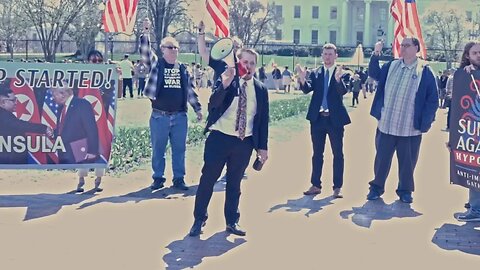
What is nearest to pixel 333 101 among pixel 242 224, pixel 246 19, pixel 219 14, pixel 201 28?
pixel 201 28

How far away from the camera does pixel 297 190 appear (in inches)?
391

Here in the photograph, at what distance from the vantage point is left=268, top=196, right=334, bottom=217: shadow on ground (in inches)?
339

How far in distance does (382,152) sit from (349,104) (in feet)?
73.3

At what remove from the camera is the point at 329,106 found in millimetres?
9258

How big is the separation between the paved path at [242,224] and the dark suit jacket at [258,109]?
0.92 m

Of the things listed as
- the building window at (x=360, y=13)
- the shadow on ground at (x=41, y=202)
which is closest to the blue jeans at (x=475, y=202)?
the shadow on ground at (x=41, y=202)

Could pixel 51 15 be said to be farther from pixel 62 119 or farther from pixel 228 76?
pixel 228 76

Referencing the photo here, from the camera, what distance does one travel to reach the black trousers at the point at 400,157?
361 inches

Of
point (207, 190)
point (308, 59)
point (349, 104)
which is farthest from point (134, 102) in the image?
point (308, 59)

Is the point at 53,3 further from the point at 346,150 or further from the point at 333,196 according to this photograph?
the point at 333,196

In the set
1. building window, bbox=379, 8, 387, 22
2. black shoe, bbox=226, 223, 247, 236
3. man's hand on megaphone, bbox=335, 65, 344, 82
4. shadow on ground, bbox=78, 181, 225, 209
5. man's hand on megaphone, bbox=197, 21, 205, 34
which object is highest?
building window, bbox=379, 8, 387, 22

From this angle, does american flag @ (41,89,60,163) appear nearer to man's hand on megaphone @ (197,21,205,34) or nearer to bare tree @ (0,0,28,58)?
man's hand on megaphone @ (197,21,205,34)

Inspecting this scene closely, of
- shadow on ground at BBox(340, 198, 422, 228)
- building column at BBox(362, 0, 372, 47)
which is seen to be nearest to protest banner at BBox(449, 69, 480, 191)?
shadow on ground at BBox(340, 198, 422, 228)

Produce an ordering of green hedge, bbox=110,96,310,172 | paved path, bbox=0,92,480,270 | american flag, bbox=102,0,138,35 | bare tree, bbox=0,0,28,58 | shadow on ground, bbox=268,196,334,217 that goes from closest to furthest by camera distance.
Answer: paved path, bbox=0,92,480,270
shadow on ground, bbox=268,196,334,217
green hedge, bbox=110,96,310,172
american flag, bbox=102,0,138,35
bare tree, bbox=0,0,28,58
